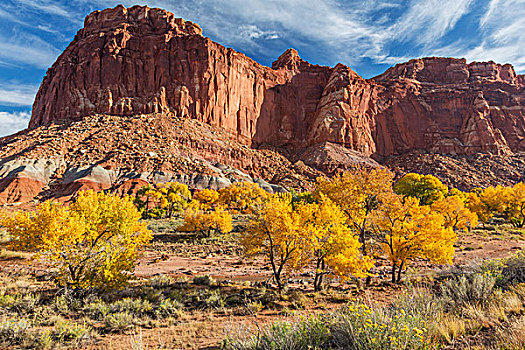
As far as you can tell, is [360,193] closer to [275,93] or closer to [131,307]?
[131,307]

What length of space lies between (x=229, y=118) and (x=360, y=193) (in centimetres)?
8643

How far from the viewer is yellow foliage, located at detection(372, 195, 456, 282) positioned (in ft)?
47.9

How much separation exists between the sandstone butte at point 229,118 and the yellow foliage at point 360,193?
46269 mm

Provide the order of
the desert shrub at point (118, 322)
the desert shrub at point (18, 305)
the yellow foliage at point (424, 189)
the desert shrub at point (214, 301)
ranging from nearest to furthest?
the desert shrub at point (118, 322)
the desert shrub at point (18, 305)
the desert shrub at point (214, 301)
the yellow foliage at point (424, 189)

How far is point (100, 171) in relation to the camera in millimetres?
54281

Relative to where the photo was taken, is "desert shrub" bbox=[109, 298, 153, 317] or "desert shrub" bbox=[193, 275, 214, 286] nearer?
"desert shrub" bbox=[109, 298, 153, 317]

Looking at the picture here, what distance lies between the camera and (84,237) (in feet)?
39.3

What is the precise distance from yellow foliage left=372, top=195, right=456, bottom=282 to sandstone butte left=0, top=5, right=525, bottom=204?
165 feet

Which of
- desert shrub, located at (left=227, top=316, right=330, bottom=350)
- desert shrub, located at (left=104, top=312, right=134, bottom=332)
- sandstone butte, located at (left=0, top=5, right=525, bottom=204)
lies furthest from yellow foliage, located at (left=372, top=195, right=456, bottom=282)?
sandstone butte, located at (left=0, top=5, right=525, bottom=204)

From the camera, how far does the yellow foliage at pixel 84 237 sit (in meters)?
10.6

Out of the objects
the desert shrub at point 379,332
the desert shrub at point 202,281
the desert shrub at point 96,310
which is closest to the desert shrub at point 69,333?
the desert shrub at point 96,310

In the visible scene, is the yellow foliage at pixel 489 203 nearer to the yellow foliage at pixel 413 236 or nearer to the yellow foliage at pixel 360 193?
the yellow foliage at pixel 360 193

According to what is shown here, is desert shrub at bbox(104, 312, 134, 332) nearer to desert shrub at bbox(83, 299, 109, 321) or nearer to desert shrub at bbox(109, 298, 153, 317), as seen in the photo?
desert shrub at bbox(83, 299, 109, 321)

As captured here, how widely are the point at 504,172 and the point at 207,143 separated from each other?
10022 cm
